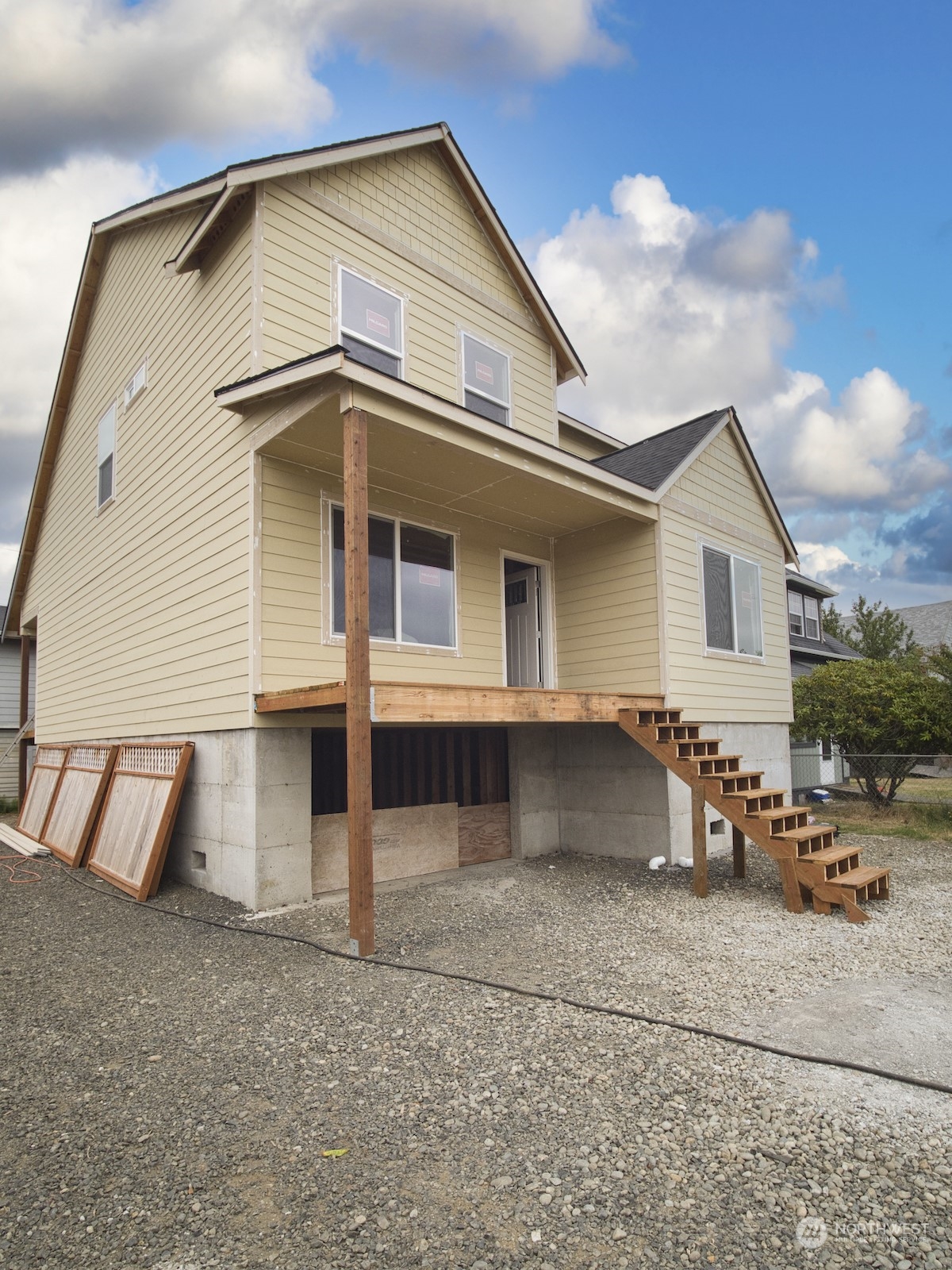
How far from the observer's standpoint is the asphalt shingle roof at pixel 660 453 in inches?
375

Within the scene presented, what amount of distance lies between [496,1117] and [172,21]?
11.3 m

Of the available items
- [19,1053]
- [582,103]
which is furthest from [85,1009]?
[582,103]

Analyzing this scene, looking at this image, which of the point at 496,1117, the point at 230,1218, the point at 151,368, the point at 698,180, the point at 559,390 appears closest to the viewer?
the point at 230,1218

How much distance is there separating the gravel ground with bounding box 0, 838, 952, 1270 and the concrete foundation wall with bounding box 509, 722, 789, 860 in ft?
9.44

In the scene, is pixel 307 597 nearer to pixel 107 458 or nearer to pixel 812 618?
pixel 107 458

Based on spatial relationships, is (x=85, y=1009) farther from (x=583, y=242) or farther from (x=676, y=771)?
(x=583, y=242)

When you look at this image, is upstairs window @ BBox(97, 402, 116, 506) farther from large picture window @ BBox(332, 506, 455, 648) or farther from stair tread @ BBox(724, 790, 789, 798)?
stair tread @ BBox(724, 790, 789, 798)

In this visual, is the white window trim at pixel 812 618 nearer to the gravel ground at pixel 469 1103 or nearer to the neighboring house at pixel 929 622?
the neighboring house at pixel 929 622

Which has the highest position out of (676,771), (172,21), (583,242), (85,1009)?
(583,242)

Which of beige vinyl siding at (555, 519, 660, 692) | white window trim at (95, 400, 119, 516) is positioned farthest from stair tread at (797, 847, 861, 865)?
white window trim at (95, 400, 119, 516)

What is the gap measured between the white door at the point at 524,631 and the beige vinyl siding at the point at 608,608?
11.4 inches

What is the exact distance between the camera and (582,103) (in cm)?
1220

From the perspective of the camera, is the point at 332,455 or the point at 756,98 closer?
the point at 332,455

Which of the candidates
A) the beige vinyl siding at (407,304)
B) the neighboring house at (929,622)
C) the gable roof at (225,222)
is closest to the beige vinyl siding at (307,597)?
the beige vinyl siding at (407,304)
